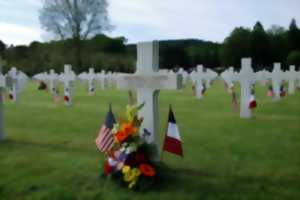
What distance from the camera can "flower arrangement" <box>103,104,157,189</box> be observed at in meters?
4.34

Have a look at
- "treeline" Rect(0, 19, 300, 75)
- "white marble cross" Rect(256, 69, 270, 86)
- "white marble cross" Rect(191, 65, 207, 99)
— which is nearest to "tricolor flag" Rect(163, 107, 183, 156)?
"white marble cross" Rect(256, 69, 270, 86)

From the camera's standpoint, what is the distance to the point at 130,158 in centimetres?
444

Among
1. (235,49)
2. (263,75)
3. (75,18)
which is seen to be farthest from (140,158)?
(235,49)

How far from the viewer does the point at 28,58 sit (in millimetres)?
43312

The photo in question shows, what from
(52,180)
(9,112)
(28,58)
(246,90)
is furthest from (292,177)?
(28,58)

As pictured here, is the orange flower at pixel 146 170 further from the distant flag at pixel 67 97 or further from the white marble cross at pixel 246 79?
the distant flag at pixel 67 97

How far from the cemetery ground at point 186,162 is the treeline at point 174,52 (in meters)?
31.5

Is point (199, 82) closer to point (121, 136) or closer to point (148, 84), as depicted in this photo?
point (148, 84)

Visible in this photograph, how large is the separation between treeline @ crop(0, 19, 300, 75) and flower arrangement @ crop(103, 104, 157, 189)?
34.9 metres

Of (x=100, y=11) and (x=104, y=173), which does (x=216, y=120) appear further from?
(x=100, y=11)

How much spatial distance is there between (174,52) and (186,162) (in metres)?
52.8

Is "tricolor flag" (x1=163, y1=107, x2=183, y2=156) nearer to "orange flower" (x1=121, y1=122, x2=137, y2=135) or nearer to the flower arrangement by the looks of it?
the flower arrangement

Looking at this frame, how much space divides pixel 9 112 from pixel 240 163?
28.0ft

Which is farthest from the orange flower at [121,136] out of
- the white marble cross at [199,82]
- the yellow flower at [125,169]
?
the white marble cross at [199,82]
